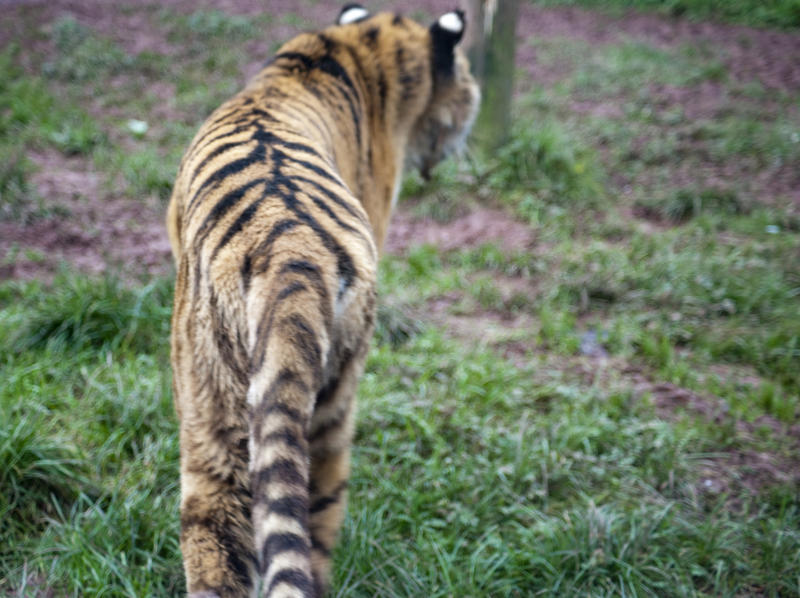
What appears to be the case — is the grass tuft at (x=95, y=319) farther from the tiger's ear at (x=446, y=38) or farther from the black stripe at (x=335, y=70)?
the tiger's ear at (x=446, y=38)

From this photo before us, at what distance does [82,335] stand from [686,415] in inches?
131

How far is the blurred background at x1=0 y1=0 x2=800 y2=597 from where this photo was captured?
2.79 metres

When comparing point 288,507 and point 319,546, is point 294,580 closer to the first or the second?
point 288,507

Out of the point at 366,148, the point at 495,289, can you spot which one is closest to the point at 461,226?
the point at 495,289

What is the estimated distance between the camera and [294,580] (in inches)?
53.2

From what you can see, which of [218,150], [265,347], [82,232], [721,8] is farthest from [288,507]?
[721,8]

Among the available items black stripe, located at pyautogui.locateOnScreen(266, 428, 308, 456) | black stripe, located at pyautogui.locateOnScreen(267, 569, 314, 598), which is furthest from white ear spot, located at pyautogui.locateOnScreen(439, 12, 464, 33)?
black stripe, located at pyautogui.locateOnScreen(267, 569, 314, 598)

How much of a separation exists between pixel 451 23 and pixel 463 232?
86.5 inches

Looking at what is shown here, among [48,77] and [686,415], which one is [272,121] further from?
[48,77]

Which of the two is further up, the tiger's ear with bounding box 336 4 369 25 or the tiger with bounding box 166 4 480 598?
the tiger's ear with bounding box 336 4 369 25

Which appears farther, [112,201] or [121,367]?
[112,201]

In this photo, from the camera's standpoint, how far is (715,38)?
1059cm

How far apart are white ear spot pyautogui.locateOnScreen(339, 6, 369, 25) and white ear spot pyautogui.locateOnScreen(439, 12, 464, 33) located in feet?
1.72

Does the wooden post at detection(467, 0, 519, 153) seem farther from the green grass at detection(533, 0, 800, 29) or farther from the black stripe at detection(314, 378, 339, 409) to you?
the green grass at detection(533, 0, 800, 29)
